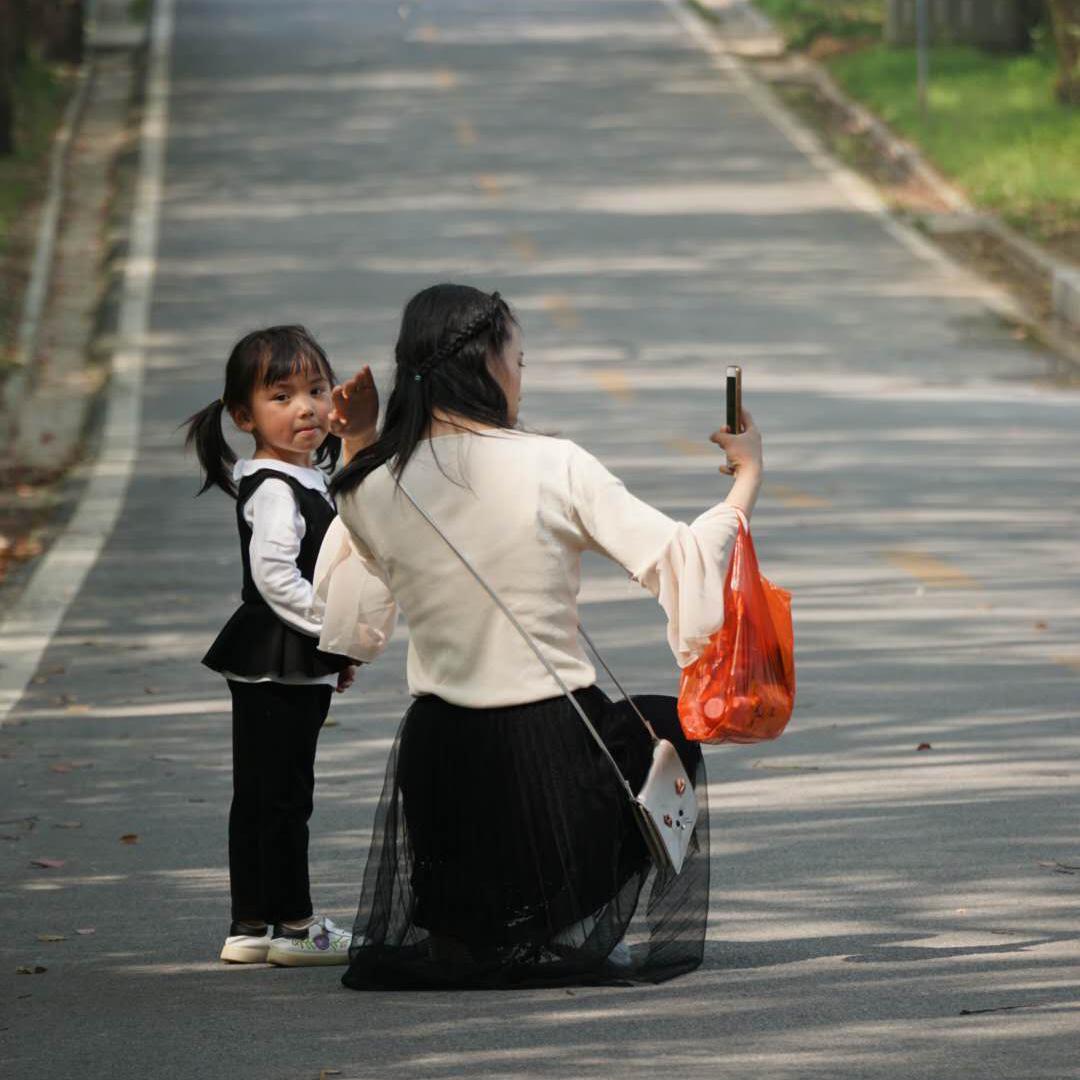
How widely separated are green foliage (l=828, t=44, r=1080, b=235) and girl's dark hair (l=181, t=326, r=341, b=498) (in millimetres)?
19079

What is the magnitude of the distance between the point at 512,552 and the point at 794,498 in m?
8.61

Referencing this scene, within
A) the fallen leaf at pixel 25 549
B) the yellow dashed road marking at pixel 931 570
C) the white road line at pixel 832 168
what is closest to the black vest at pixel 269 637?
the yellow dashed road marking at pixel 931 570

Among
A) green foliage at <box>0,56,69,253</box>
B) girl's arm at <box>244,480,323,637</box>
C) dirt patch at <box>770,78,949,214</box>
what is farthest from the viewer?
green foliage at <box>0,56,69,253</box>

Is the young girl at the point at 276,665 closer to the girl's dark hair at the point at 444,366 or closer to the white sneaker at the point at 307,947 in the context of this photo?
the white sneaker at the point at 307,947

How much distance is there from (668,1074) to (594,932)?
2.22 feet

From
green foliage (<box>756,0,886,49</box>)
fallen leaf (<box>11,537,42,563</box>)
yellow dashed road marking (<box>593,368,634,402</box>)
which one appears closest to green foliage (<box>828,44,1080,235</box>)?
green foliage (<box>756,0,886,49</box>)

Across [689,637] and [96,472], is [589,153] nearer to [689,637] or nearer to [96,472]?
[96,472]

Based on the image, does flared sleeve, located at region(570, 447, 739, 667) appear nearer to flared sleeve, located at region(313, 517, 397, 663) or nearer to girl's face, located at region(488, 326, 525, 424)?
girl's face, located at region(488, 326, 525, 424)

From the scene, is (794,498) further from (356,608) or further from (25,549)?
(356,608)

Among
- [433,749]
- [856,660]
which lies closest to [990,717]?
[856,660]

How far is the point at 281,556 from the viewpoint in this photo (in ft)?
19.1

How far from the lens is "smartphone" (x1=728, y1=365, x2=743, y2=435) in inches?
206

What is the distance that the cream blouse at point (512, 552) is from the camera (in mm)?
5148

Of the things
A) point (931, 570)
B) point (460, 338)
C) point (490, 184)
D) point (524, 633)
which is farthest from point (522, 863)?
point (490, 184)
